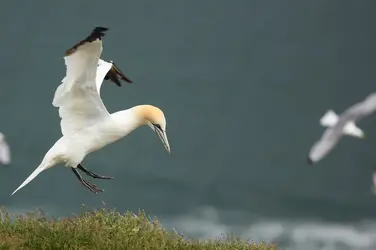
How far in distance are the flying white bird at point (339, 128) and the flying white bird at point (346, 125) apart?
0.02 metres

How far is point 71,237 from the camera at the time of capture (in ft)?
22.0

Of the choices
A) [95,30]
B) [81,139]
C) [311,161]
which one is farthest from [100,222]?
[311,161]

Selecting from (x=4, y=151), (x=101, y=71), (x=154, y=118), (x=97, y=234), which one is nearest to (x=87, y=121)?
(x=154, y=118)

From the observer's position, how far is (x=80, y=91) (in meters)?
6.66

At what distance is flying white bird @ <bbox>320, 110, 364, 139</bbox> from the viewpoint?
9363 millimetres

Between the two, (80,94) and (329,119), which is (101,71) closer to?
(80,94)

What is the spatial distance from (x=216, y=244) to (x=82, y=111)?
1435mm

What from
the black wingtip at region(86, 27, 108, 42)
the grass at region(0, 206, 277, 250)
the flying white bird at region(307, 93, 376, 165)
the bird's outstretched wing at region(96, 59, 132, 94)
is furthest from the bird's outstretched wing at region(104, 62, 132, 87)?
the flying white bird at region(307, 93, 376, 165)

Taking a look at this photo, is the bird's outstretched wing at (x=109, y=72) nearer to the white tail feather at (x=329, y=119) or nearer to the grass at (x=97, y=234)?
the grass at (x=97, y=234)

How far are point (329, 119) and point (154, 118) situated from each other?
3.41 metres

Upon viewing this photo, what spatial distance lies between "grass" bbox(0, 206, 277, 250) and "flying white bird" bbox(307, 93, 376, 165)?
2255 millimetres

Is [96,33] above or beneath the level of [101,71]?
beneath

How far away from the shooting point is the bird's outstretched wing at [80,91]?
6270 millimetres

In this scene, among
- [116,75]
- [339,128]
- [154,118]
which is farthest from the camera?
[339,128]
